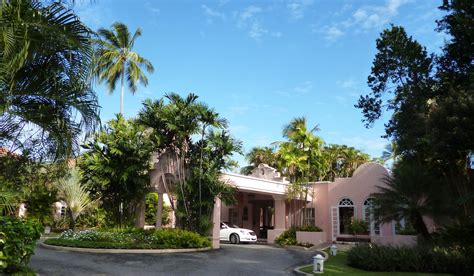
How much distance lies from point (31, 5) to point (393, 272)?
12.0 m

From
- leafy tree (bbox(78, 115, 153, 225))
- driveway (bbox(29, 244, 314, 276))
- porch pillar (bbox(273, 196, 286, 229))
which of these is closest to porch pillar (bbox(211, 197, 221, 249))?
driveway (bbox(29, 244, 314, 276))

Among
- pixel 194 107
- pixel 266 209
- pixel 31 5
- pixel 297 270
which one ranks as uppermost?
pixel 194 107

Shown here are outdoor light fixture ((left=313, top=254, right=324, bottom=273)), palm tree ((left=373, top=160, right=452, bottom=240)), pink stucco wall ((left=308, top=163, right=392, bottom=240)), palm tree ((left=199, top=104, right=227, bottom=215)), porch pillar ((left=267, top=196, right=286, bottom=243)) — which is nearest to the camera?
outdoor light fixture ((left=313, top=254, right=324, bottom=273))

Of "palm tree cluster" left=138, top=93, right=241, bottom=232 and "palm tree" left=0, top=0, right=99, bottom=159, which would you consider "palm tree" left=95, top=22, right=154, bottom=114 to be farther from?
"palm tree" left=0, top=0, right=99, bottom=159

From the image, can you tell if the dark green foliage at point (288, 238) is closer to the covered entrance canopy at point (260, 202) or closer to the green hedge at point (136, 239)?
the covered entrance canopy at point (260, 202)

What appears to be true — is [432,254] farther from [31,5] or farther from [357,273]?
[31,5]

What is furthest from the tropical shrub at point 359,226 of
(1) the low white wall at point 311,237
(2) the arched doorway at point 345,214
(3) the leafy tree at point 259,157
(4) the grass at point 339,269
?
(3) the leafy tree at point 259,157

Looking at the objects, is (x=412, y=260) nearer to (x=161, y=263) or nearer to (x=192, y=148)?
(x=161, y=263)

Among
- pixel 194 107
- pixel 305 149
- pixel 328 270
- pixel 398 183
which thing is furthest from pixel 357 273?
pixel 305 149

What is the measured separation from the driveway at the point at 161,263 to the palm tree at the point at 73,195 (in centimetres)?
997

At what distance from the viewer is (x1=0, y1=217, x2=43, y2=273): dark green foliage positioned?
331 inches

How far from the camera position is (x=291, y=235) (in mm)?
24703

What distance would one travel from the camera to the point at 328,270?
13.7 meters

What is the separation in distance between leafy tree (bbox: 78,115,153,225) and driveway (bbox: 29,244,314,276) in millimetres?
4036
